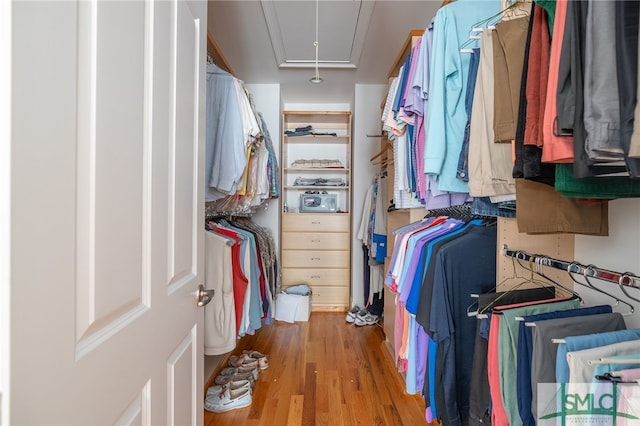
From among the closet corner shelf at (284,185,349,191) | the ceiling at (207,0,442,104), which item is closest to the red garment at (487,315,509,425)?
the ceiling at (207,0,442,104)

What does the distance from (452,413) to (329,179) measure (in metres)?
2.89

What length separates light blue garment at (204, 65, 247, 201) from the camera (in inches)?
70.0

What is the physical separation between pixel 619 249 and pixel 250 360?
210cm

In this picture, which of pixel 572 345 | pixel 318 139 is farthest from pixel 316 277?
pixel 572 345

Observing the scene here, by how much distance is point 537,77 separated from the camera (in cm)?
75

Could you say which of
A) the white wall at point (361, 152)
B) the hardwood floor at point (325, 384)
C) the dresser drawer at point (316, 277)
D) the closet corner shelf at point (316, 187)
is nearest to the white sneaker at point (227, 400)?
the hardwood floor at point (325, 384)

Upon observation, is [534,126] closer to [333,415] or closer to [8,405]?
[8,405]

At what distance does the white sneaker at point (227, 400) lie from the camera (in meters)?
1.78

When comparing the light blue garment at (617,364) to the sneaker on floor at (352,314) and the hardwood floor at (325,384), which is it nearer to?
the hardwood floor at (325,384)

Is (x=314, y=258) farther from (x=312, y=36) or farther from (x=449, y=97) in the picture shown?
(x=449, y=97)

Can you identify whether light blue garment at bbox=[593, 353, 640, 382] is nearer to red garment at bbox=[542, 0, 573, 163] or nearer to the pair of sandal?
red garment at bbox=[542, 0, 573, 163]

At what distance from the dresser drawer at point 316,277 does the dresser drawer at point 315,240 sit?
25 cm

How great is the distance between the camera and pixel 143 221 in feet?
2.19

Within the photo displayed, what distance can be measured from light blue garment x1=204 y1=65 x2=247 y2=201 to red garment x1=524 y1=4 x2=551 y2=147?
1373 mm
